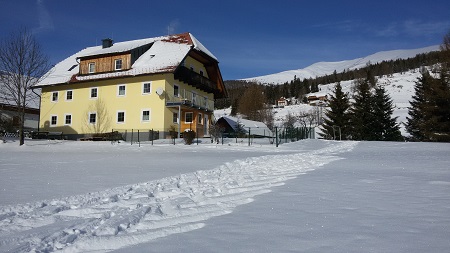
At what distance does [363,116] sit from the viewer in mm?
34219

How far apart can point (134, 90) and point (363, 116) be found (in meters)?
25.0

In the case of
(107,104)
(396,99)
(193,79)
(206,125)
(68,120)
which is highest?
(396,99)

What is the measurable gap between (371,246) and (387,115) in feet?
115

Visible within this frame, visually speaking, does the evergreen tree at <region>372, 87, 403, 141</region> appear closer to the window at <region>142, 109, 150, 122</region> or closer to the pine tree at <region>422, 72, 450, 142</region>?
the pine tree at <region>422, 72, 450, 142</region>

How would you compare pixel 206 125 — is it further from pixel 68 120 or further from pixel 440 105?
pixel 440 105

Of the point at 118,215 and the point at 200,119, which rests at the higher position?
the point at 200,119

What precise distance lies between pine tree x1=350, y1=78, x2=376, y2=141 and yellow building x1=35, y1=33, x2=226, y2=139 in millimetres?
16544

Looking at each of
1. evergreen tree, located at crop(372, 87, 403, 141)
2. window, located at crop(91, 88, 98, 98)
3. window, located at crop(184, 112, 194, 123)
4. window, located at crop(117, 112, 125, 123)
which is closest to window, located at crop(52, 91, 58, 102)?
window, located at crop(91, 88, 98, 98)

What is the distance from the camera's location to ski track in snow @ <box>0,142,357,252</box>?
295cm

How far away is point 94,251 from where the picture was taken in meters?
2.72

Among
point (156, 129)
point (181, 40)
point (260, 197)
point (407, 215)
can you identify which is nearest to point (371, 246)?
point (407, 215)

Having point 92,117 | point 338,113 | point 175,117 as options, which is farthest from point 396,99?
point 92,117

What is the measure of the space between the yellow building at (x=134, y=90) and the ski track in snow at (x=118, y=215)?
19.5m

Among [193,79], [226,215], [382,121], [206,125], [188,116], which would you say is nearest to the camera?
[226,215]
